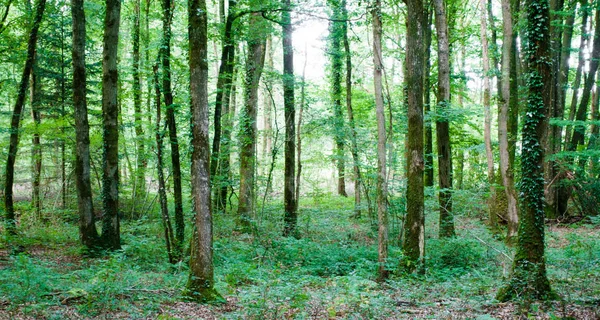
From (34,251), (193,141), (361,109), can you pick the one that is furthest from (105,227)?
(361,109)

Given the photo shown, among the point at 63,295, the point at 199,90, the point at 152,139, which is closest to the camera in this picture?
the point at 63,295

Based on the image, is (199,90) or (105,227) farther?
(105,227)

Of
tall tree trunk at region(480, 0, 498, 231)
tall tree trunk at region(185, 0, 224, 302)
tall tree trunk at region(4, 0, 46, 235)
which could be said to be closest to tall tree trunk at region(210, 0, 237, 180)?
tall tree trunk at region(185, 0, 224, 302)

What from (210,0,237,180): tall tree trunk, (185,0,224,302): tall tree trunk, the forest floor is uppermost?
(210,0,237,180): tall tree trunk

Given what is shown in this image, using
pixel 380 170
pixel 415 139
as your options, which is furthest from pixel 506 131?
pixel 380 170

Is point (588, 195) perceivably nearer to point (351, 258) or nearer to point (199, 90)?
point (351, 258)

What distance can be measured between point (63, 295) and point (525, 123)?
24.7 feet

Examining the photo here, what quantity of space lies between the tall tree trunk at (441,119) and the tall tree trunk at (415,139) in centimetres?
316

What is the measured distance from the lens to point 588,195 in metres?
17.6

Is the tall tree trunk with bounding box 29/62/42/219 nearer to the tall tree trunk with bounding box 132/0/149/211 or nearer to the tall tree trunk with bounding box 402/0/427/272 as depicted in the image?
the tall tree trunk with bounding box 132/0/149/211

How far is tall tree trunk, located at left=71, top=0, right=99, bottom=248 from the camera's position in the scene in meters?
11.2

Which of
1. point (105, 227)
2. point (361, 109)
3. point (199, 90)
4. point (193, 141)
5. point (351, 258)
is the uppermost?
point (361, 109)

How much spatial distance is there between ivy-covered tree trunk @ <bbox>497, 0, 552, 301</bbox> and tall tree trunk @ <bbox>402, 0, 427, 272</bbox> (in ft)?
8.90

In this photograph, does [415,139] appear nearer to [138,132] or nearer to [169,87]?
[169,87]
